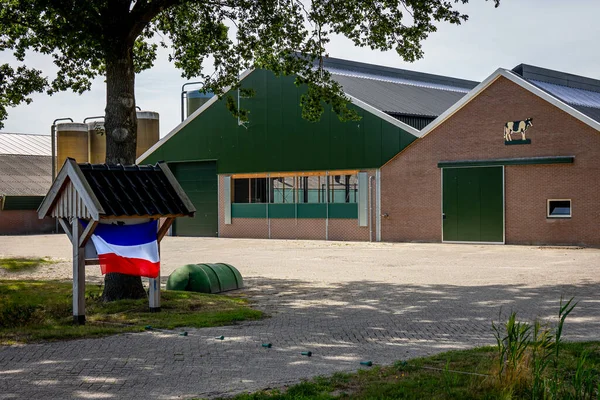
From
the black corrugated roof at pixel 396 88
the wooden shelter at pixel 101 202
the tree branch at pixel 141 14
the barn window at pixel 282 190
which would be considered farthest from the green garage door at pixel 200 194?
the wooden shelter at pixel 101 202

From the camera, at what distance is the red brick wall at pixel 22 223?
48812 mm

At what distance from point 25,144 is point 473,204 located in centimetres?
3950

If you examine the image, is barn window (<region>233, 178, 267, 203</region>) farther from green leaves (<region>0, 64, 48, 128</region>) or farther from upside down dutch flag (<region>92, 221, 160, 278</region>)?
upside down dutch flag (<region>92, 221, 160, 278</region>)

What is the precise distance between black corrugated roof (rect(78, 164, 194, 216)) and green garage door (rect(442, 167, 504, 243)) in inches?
810

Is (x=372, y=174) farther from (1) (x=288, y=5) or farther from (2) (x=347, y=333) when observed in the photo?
(2) (x=347, y=333)

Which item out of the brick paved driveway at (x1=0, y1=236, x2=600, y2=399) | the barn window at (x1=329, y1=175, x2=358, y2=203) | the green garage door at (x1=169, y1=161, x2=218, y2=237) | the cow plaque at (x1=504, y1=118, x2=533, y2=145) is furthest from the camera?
the green garage door at (x1=169, y1=161, x2=218, y2=237)

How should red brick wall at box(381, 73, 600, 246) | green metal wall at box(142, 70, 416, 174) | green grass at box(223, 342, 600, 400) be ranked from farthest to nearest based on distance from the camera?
green metal wall at box(142, 70, 416, 174) → red brick wall at box(381, 73, 600, 246) → green grass at box(223, 342, 600, 400)

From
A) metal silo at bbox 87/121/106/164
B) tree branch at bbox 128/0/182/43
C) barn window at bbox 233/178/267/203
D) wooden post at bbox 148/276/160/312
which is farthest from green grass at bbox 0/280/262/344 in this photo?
metal silo at bbox 87/121/106/164

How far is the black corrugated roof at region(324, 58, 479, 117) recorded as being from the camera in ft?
126

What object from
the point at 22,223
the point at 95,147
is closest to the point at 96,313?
the point at 22,223

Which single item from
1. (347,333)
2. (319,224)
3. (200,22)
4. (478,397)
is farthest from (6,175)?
(478,397)

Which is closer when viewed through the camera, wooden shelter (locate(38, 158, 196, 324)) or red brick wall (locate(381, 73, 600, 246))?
wooden shelter (locate(38, 158, 196, 324))

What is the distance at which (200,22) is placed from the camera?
20547 millimetres

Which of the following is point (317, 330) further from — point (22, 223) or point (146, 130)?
point (22, 223)
